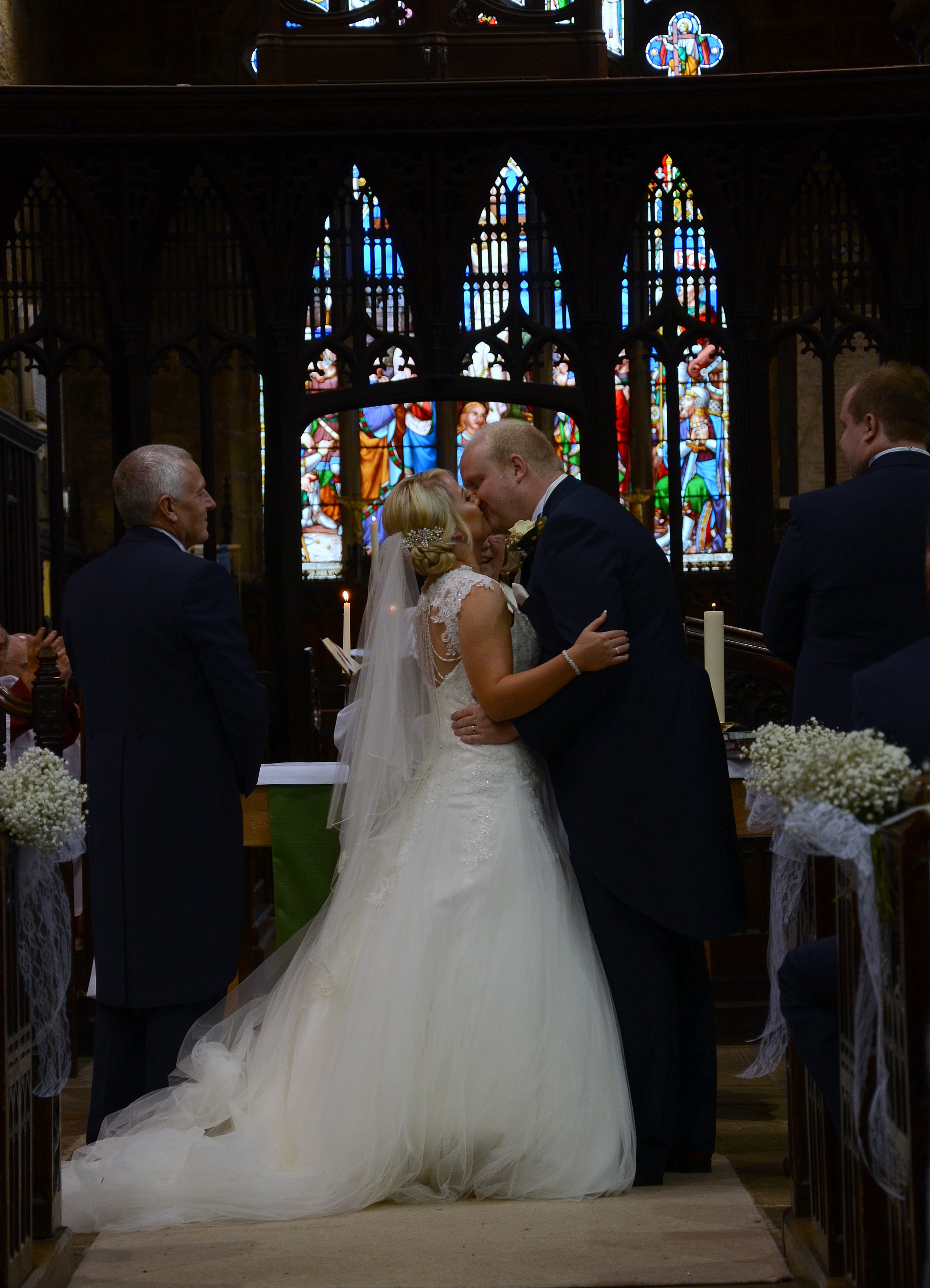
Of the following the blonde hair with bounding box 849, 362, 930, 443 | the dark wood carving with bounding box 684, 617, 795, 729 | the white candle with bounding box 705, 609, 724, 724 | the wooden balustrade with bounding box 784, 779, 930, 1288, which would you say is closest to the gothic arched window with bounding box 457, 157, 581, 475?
the dark wood carving with bounding box 684, 617, 795, 729

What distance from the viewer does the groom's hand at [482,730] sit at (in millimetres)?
3381

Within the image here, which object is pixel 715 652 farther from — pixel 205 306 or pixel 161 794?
pixel 205 306

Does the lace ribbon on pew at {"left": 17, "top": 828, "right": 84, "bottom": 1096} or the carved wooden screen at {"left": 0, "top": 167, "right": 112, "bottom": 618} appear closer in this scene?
the lace ribbon on pew at {"left": 17, "top": 828, "right": 84, "bottom": 1096}

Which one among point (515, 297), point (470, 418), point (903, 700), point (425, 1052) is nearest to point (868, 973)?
point (903, 700)

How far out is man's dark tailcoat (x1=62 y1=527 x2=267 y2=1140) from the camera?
3.41 meters

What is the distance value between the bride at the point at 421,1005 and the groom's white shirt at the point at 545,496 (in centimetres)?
19

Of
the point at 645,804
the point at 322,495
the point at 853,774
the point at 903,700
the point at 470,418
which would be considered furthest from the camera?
the point at 322,495

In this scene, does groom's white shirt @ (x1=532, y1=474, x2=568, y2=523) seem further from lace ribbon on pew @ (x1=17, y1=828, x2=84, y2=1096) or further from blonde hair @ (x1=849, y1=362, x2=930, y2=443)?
lace ribbon on pew @ (x1=17, y1=828, x2=84, y2=1096)

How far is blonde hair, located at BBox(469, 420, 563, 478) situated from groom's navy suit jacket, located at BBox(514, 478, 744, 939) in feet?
0.52

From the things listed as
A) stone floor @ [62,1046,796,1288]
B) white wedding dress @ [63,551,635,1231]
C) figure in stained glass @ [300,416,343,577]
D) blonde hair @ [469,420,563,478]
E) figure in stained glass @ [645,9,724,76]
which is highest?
figure in stained glass @ [645,9,724,76]

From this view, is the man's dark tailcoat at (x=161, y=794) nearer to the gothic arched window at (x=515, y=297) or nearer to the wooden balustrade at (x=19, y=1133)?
the wooden balustrade at (x=19, y=1133)

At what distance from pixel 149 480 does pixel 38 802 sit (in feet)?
4.10

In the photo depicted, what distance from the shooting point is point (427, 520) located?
3.45m

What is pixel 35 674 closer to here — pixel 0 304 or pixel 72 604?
pixel 72 604
